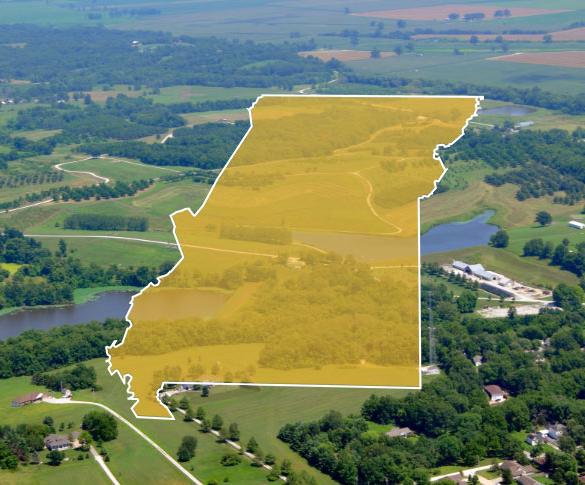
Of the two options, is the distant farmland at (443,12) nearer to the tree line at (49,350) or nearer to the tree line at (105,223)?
the tree line at (105,223)

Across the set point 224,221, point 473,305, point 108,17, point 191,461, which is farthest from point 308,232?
point 108,17

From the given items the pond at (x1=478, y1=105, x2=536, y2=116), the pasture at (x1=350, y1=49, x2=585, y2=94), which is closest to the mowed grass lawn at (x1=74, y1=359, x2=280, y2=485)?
the pond at (x1=478, y1=105, x2=536, y2=116)

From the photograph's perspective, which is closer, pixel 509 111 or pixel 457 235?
pixel 457 235

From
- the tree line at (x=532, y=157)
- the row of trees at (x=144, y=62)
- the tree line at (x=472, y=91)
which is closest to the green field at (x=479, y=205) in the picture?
the tree line at (x=532, y=157)

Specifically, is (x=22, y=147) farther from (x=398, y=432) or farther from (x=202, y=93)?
(x=398, y=432)

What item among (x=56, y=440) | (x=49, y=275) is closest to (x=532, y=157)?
(x=49, y=275)

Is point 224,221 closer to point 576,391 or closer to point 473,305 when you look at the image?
point 576,391
